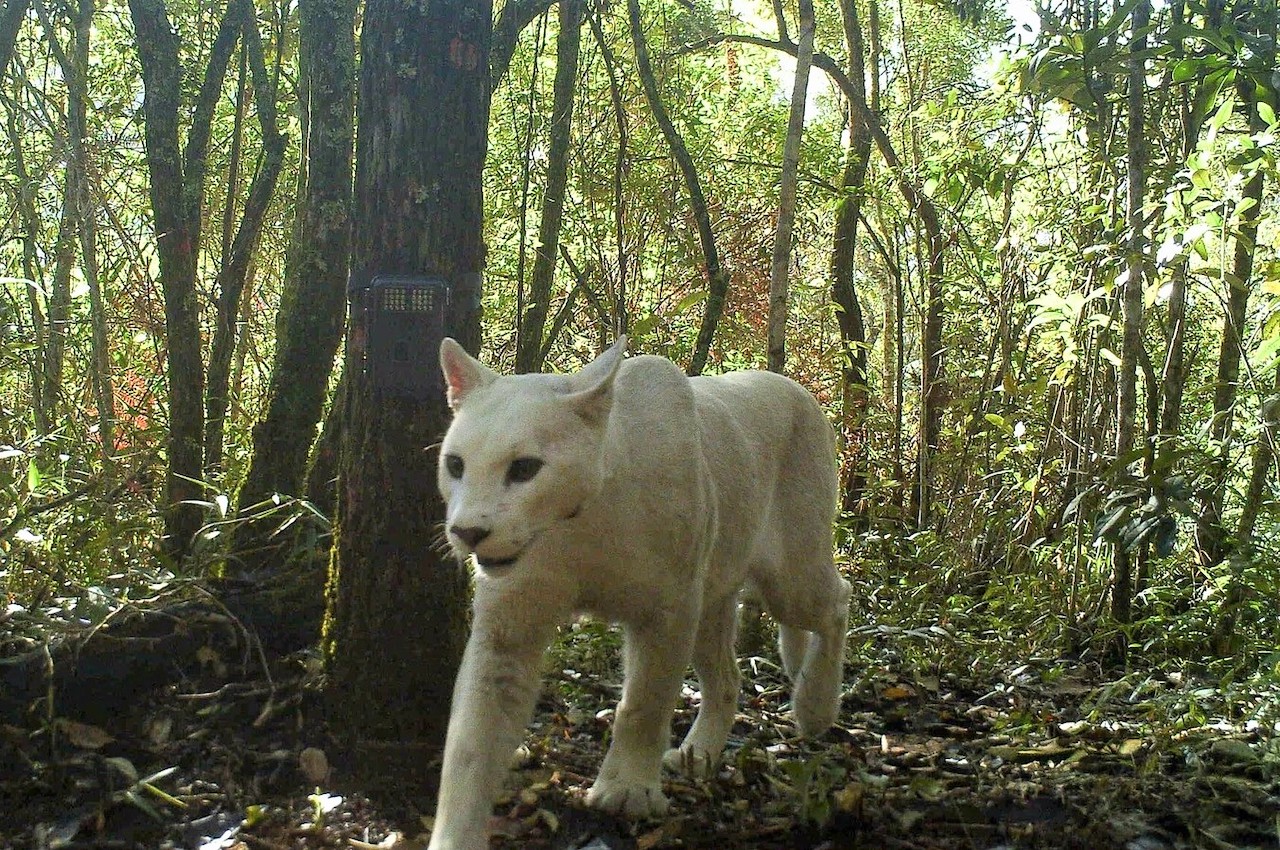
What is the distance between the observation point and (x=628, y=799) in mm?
3463

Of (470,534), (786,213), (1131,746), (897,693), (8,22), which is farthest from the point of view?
(786,213)

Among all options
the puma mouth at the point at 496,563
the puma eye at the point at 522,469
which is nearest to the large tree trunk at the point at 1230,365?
the puma eye at the point at 522,469

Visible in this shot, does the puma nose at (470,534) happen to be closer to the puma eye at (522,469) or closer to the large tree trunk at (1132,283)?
the puma eye at (522,469)

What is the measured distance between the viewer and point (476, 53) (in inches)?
143

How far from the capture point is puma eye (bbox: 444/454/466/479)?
3.08 meters

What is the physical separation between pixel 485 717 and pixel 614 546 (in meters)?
0.57

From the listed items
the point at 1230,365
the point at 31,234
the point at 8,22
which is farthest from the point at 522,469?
the point at 31,234

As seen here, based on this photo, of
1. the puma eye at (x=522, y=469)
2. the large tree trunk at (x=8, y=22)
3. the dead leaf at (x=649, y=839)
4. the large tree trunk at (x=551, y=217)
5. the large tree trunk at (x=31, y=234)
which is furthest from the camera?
the large tree trunk at (x=551, y=217)

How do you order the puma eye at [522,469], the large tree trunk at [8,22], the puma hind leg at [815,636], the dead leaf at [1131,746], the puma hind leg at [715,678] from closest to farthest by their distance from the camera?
the puma eye at [522,469] → the dead leaf at [1131,746] → the puma hind leg at [715,678] → the puma hind leg at [815,636] → the large tree trunk at [8,22]

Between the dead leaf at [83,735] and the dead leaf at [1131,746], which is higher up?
the dead leaf at [83,735]

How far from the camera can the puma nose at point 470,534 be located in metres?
2.81

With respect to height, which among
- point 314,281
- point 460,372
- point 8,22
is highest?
point 8,22

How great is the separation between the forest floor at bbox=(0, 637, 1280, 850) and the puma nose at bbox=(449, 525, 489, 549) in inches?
37.6

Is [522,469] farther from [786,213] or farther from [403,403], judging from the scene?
[786,213]
